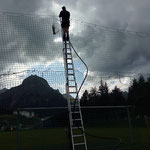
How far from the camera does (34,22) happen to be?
30.6ft

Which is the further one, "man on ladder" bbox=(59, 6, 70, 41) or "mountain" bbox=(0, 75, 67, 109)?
"mountain" bbox=(0, 75, 67, 109)

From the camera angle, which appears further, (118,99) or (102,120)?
(118,99)

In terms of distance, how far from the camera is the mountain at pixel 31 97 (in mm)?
9828

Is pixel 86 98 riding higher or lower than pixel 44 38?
lower

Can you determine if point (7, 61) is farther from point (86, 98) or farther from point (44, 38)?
point (86, 98)

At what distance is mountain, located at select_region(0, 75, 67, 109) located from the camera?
983cm

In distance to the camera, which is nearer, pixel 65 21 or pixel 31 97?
pixel 65 21

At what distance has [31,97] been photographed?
38.1 feet

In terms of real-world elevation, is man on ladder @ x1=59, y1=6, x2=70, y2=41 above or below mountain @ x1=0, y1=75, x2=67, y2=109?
above

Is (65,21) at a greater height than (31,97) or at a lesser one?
greater

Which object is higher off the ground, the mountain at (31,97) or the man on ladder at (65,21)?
the man on ladder at (65,21)

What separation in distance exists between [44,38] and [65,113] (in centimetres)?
283

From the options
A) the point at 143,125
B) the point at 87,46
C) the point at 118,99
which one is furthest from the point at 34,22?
the point at 118,99

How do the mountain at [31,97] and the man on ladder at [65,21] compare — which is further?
the mountain at [31,97]
